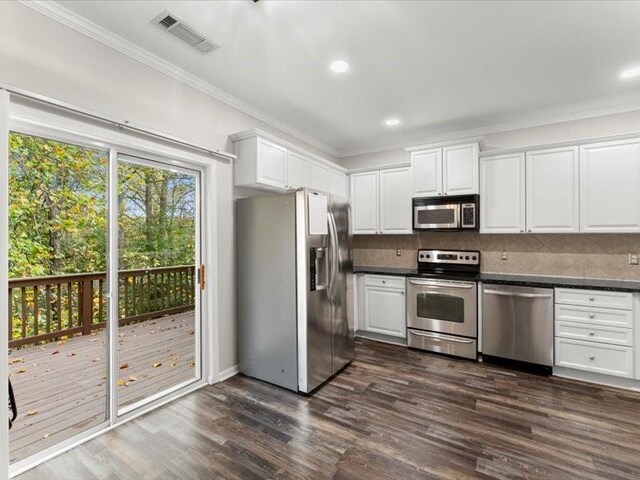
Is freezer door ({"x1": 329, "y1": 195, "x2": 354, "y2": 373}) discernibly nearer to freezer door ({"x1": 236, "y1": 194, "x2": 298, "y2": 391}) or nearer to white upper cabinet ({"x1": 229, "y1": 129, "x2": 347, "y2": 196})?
freezer door ({"x1": 236, "y1": 194, "x2": 298, "y2": 391})

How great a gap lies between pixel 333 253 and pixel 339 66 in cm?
177

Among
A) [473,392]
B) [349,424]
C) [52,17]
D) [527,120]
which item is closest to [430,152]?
[527,120]

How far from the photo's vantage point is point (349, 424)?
2451mm

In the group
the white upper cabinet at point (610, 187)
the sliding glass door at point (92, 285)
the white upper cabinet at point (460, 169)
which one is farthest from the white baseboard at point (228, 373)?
the white upper cabinet at point (610, 187)

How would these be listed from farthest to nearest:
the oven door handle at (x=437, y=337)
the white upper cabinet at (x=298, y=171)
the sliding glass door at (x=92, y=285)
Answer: the oven door handle at (x=437, y=337)
the white upper cabinet at (x=298, y=171)
the sliding glass door at (x=92, y=285)

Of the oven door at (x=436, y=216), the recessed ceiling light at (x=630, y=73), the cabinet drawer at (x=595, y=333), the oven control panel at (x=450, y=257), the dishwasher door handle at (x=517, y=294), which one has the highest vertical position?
the recessed ceiling light at (x=630, y=73)

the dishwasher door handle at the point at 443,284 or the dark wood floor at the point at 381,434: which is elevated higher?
the dishwasher door handle at the point at 443,284

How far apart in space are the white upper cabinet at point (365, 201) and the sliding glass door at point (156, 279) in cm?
251

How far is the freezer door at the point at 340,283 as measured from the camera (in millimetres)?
3332

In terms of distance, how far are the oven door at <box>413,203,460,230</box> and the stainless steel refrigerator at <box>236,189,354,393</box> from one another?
1.35 meters

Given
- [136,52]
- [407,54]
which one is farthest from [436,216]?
[136,52]

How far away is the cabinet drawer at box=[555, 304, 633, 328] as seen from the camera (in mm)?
3012

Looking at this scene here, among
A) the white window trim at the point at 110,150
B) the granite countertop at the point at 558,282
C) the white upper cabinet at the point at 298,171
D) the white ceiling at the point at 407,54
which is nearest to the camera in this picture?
the white window trim at the point at 110,150

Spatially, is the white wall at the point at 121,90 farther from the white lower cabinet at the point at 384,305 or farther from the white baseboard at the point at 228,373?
the white lower cabinet at the point at 384,305
